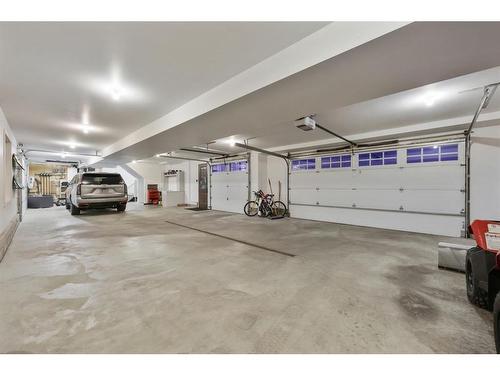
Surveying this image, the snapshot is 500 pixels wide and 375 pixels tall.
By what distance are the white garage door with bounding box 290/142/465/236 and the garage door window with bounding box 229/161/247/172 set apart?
249 cm

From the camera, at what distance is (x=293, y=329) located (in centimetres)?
162

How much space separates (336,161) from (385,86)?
4577 mm

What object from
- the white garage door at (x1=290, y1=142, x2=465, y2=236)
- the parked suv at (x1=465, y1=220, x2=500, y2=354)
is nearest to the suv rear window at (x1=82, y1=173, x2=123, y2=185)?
the white garage door at (x1=290, y1=142, x2=465, y2=236)

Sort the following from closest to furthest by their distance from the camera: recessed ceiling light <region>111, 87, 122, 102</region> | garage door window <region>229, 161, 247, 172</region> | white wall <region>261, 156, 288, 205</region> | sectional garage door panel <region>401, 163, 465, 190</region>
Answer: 1. recessed ceiling light <region>111, 87, 122, 102</region>
2. sectional garage door panel <region>401, 163, 465, 190</region>
3. white wall <region>261, 156, 288, 205</region>
4. garage door window <region>229, 161, 247, 172</region>

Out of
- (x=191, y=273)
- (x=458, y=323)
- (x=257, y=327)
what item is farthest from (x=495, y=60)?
(x=191, y=273)

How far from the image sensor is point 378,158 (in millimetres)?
6027

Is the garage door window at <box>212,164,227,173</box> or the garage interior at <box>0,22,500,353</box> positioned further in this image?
the garage door window at <box>212,164,227,173</box>

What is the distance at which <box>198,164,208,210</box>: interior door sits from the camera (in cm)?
1107

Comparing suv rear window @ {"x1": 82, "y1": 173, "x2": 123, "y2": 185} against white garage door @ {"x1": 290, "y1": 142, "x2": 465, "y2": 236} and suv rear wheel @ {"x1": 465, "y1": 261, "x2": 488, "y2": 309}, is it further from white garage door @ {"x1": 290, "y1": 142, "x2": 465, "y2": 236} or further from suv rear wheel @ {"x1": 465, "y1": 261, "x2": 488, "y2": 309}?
suv rear wheel @ {"x1": 465, "y1": 261, "x2": 488, "y2": 309}

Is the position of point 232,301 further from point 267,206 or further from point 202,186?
point 202,186

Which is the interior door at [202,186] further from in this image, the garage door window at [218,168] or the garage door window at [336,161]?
the garage door window at [336,161]

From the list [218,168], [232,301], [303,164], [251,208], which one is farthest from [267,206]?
[232,301]

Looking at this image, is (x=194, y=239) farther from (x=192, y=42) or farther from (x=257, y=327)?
(x=192, y=42)

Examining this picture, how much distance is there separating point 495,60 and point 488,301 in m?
2.18
